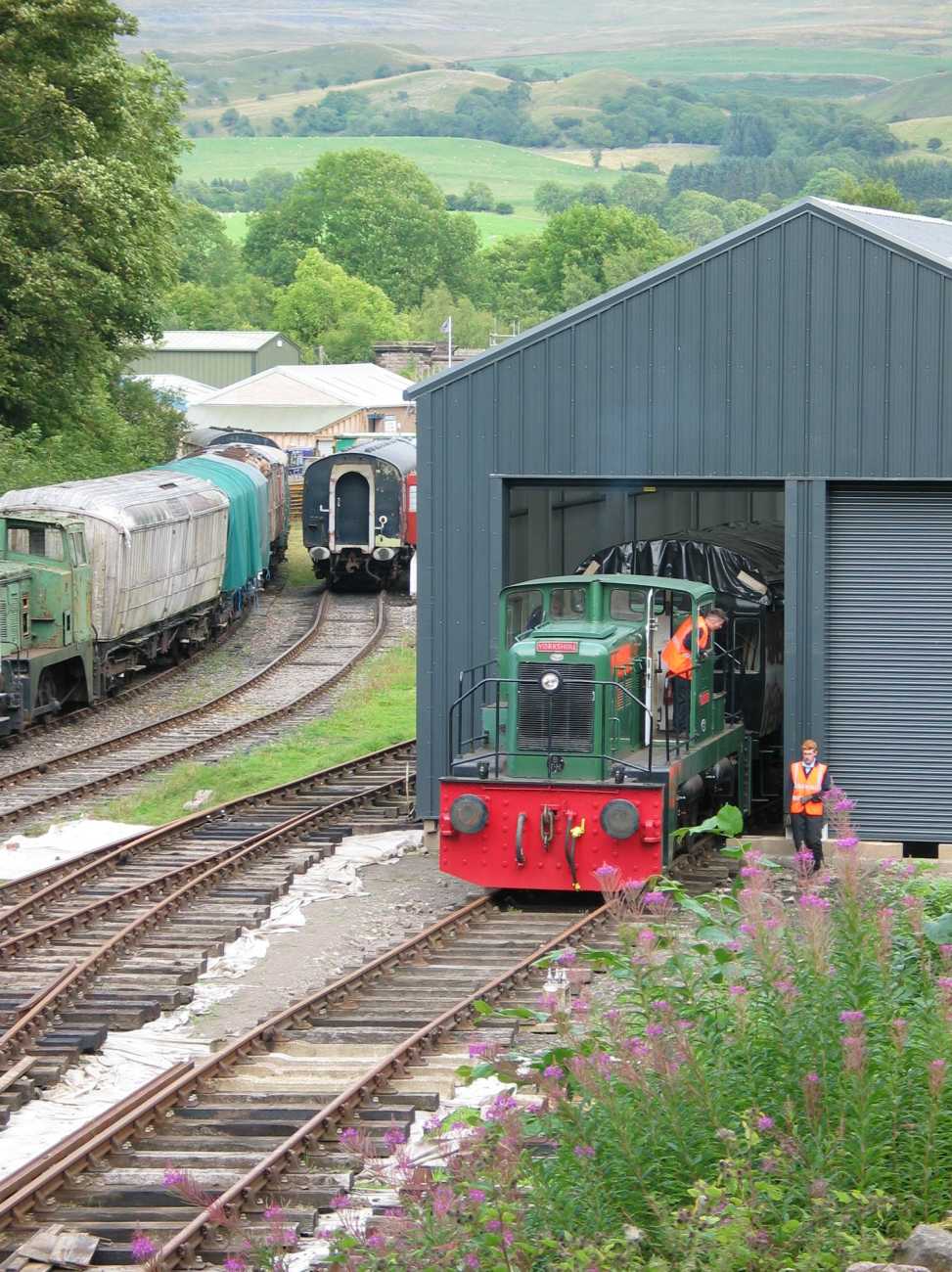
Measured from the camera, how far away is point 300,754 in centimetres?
2509

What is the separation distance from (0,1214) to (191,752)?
625 inches

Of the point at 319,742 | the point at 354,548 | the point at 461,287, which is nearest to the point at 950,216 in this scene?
the point at 461,287

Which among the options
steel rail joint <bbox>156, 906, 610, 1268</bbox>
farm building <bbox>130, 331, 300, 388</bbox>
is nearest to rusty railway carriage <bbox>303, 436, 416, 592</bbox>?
steel rail joint <bbox>156, 906, 610, 1268</bbox>

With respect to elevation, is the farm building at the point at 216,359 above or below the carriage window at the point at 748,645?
above

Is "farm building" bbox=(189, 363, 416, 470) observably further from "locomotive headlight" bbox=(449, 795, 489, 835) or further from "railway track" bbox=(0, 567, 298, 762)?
"locomotive headlight" bbox=(449, 795, 489, 835)

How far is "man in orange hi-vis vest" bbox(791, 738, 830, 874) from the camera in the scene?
55.4 ft

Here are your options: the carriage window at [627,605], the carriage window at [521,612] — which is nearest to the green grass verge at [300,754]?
the carriage window at [521,612]

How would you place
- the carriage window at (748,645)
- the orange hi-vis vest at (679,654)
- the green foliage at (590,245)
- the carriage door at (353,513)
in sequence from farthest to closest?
the green foliage at (590,245), the carriage door at (353,513), the carriage window at (748,645), the orange hi-vis vest at (679,654)

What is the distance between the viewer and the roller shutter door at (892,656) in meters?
18.2

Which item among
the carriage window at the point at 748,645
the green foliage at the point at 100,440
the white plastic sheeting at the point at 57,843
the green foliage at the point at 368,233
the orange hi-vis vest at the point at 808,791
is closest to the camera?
the orange hi-vis vest at the point at 808,791

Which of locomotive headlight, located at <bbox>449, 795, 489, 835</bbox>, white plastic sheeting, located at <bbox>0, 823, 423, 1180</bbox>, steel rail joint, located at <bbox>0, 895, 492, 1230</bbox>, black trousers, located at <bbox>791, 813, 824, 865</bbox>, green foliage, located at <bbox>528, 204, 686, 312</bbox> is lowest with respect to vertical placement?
white plastic sheeting, located at <bbox>0, 823, 423, 1180</bbox>

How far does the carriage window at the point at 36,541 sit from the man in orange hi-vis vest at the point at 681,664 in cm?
1315

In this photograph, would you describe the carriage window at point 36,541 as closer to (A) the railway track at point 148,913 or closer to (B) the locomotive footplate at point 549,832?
(A) the railway track at point 148,913

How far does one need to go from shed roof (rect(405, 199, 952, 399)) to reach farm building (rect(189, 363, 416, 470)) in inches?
2166
